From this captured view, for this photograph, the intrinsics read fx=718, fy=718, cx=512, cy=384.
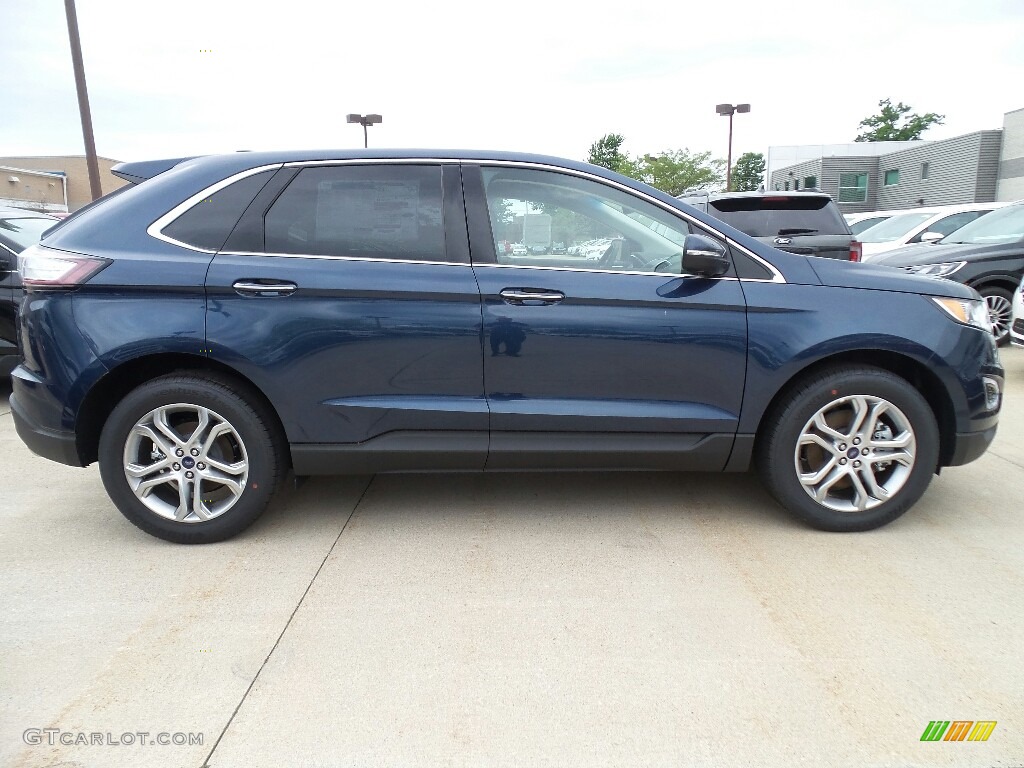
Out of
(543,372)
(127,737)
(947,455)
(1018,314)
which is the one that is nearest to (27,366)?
(127,737)

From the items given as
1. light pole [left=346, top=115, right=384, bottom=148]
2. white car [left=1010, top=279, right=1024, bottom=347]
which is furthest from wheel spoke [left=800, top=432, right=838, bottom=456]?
light pole [left=346, top=115, right=384, bottom=148]

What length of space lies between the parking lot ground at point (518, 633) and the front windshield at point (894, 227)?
8.48m

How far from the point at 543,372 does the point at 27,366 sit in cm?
232

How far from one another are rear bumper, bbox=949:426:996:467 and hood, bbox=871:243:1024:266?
570 centimetres

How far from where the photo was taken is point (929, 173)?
34.2 m

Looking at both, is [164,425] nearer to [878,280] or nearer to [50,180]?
[878,280]

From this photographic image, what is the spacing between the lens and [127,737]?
6.99 feet

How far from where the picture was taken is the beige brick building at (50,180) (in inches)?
1607

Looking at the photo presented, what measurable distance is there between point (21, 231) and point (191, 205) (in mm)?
3987

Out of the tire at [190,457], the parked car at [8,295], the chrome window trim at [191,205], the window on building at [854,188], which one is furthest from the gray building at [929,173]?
the tire at [190,457]

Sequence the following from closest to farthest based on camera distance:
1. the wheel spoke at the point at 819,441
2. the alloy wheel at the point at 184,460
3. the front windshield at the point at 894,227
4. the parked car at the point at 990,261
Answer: the alloy wheel at the point at 184,460 < the wheel spoke at the point at 819,441 < the parked car at the point at 990,261 < the front windshield at the point at 894,227

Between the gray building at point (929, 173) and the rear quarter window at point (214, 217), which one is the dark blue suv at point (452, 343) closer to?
the rear quarter window at point (214, 217)

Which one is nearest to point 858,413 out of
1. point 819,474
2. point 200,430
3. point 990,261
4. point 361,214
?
point 819,474

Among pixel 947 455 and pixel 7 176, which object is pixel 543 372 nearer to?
pixel 947 455
